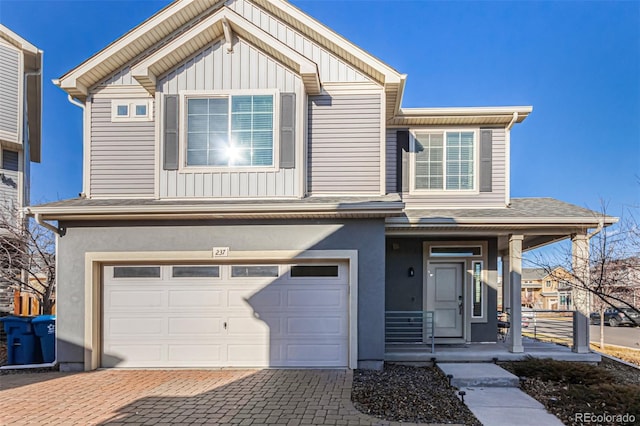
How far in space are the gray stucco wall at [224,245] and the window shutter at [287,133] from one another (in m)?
1.16

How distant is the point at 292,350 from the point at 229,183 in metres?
3.33

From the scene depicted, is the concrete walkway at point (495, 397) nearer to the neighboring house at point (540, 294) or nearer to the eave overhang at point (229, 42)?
the eave overhang at point (229, 42)

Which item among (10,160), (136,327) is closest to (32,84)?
(10,160)

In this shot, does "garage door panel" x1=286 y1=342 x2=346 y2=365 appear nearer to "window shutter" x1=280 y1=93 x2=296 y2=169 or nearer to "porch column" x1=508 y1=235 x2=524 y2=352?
"window shutter" x1=280 y1=93 x2=296 y2=169

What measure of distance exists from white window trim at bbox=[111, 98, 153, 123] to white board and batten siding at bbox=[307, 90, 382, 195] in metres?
3.21

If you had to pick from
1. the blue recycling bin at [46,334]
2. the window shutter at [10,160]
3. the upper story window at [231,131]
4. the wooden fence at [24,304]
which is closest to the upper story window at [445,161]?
the upper story window at [231,131]

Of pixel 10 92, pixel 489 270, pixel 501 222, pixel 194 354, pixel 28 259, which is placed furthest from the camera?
pixel 10 92

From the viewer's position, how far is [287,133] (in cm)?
771

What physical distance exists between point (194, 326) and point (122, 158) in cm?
358

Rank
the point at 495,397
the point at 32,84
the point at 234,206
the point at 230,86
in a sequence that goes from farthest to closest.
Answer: the point at 32,84
the point at 230,86
the point at 234,206
the point at 495,397

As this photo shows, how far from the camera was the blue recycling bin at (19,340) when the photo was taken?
800cm

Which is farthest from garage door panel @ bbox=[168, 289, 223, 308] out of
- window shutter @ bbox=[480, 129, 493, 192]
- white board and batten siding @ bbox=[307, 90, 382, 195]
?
window shutter @ bbox=[480, 129, 493, 192]

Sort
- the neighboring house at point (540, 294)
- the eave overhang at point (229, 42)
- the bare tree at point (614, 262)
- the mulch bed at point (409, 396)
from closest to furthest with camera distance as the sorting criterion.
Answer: the mulch bed at point (409, 396) → the bare tree at point (614, 262) → the eave overhang at point (229, 42) → the neighboring house at point (540, 294)

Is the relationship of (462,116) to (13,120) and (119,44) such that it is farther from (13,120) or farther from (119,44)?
(13,120)
